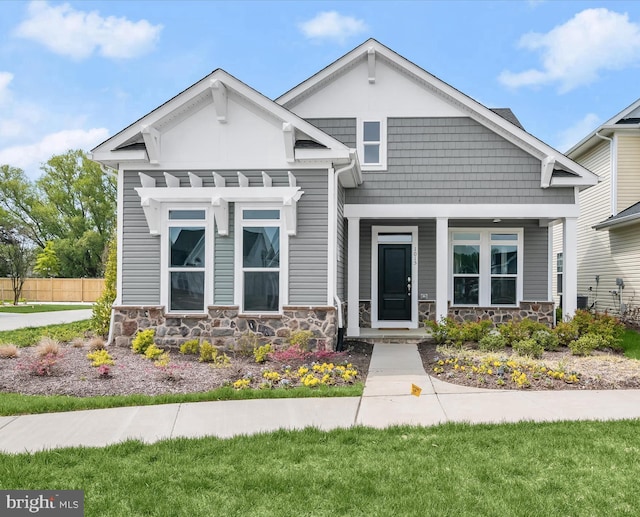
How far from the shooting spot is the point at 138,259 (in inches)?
389

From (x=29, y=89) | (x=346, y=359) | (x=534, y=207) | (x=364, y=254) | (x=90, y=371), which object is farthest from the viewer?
(x=29, y=89)

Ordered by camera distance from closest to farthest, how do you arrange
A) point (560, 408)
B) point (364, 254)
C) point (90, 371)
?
1. point (560, 408)
2. point (90, 371)
3. point (364, 254)

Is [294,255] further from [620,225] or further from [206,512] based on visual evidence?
[620,225]

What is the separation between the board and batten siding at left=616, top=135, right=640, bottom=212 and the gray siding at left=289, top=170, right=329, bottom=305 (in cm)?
1041

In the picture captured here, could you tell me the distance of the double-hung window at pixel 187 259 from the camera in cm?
977

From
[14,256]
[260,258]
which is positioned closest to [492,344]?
[260,258]

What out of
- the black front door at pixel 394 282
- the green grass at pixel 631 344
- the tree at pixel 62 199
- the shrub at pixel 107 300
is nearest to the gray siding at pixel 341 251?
the black front door at pixel 394 282

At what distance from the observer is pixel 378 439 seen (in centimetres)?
479

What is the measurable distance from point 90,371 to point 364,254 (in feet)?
22.5

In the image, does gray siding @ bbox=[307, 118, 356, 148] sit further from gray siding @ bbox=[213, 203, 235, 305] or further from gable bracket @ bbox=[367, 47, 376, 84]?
gray siding @ bbox=[213, 203, 235, 305]

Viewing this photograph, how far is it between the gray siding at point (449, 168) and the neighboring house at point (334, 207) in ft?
0.10

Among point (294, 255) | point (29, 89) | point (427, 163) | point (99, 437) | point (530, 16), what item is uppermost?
point (29, 89)

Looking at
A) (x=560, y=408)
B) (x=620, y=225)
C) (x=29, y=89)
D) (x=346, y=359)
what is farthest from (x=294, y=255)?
(x=29, y=89)

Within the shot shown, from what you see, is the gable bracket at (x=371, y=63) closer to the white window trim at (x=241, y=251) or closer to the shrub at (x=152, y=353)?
the white window trim at (x=241, y=251)
